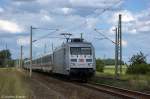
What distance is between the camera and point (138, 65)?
204 ft

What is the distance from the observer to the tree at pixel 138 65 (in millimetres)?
61188

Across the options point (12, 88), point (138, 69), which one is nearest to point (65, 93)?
point (12, 88)

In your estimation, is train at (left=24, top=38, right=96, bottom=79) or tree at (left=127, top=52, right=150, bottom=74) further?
tree at (left=127, top=52, right=150, bottom=74)

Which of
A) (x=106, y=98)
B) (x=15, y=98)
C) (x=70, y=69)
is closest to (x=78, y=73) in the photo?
(x=70, y=69)

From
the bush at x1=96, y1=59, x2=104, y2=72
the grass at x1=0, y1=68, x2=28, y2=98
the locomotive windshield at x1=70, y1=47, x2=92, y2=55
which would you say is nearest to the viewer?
the grass at x1=0, y1=68, x2=28, y2=98

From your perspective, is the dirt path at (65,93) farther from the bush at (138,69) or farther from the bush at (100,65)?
the bush at (100,65)

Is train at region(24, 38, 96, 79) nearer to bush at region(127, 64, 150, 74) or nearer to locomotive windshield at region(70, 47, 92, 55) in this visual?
locomotive windshield at region(70, 47, 92, 55)

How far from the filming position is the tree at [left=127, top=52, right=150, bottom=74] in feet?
201

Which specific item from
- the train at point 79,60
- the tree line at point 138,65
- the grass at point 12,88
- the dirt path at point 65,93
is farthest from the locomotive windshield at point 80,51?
the tree line at point 138,65

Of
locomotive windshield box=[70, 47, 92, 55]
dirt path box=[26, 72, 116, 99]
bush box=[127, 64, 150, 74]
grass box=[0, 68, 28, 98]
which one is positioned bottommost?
dirt path box=[26, 72, 116, 99]

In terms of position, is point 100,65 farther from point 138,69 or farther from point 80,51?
point 80,51

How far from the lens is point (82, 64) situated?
3922 centimetres

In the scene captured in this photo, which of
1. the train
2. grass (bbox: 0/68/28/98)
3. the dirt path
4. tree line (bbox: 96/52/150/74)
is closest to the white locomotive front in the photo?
the train

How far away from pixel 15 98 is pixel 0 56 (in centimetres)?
12420
